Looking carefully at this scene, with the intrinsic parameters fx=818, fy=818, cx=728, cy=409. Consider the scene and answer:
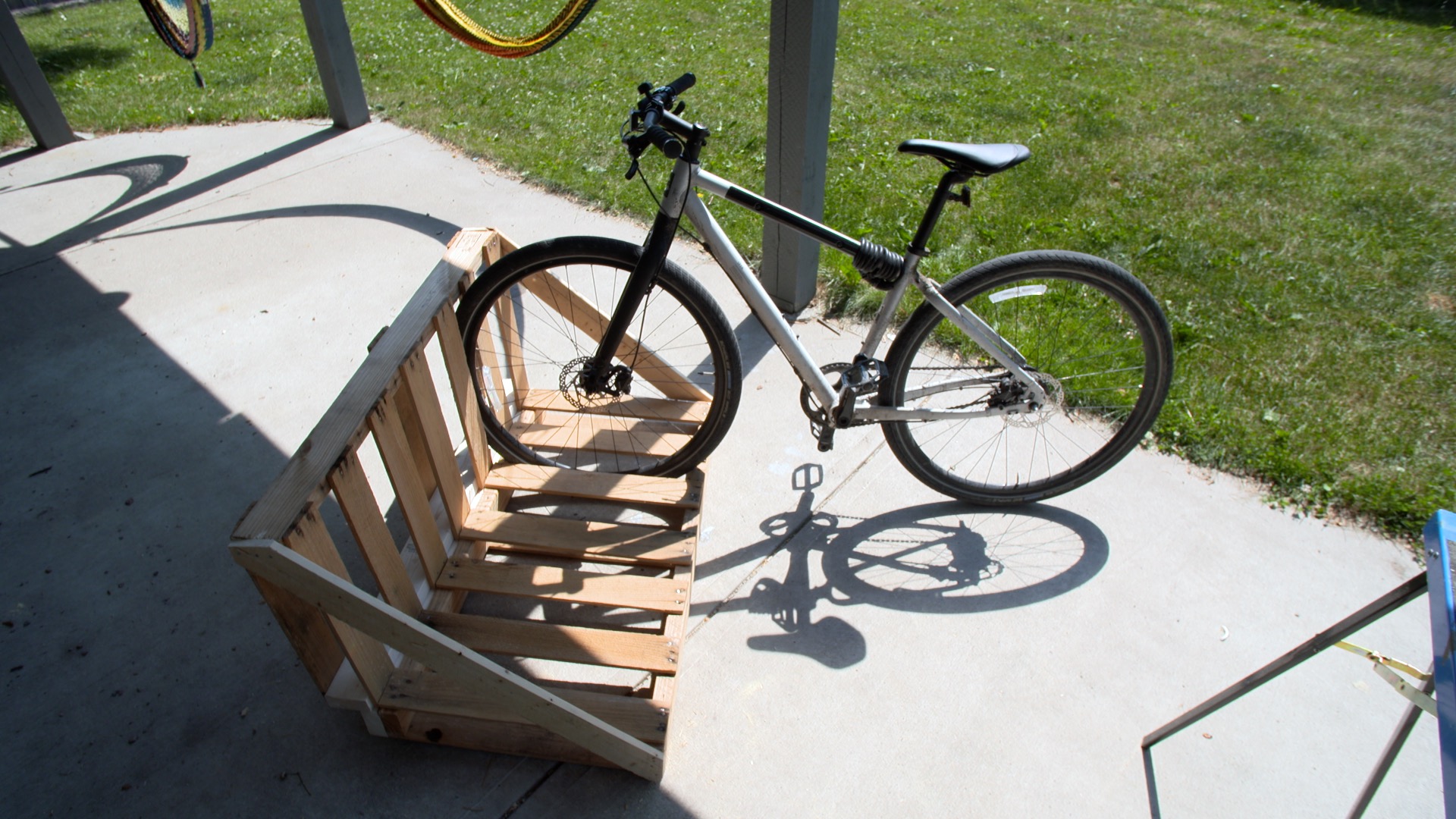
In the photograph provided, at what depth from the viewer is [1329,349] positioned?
3236 mm

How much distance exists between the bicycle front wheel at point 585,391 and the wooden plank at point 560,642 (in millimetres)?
648

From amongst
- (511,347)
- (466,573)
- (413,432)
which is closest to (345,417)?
(413,432)

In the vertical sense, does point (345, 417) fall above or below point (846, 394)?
above

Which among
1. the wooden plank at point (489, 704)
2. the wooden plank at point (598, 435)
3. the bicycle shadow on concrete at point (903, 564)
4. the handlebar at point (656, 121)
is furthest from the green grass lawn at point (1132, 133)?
the wooden plank at point (489, 704)

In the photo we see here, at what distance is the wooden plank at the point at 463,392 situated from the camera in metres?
2.17

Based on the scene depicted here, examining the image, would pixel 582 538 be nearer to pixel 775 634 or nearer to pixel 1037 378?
pixel 775 634

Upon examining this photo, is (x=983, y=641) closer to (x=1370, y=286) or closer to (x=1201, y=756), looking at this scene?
(x=1201, y=756)

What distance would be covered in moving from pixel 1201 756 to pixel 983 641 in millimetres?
539

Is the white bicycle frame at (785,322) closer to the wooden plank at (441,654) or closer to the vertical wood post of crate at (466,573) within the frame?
the vertical wood post of crate at (466,573)

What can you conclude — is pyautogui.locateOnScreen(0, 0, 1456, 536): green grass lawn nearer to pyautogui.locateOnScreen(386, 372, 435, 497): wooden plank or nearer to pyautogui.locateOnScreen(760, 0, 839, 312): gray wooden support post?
pyautogui.locateOnScreen(760, 0, 839, 312): gray wooden support post

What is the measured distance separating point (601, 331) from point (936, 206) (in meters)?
1.13

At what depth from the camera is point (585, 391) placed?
243 cm

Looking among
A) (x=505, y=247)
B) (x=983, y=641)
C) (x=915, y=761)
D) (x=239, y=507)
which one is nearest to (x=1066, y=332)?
(x=983, y=641)

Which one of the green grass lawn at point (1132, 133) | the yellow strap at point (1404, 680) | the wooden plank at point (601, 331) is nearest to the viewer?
the yellow strap at point (1404, 680)
